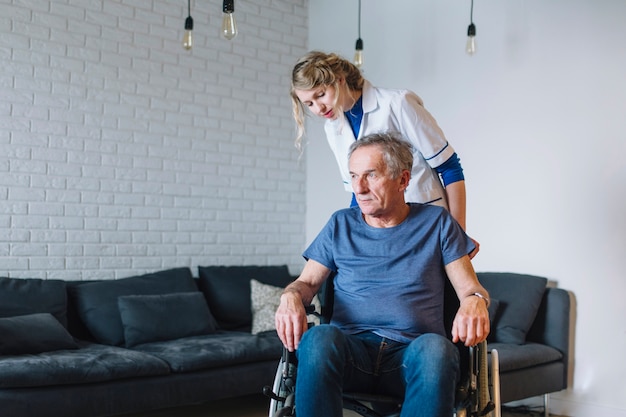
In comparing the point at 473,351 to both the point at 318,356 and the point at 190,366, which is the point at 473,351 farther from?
the point at 190,366

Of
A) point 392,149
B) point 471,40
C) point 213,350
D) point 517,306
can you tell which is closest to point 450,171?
point 392,149

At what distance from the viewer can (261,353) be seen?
12.7 feet

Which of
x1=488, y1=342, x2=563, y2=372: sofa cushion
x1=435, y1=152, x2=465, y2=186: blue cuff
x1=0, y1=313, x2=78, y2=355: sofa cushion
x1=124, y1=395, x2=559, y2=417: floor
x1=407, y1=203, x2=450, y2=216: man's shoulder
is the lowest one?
x1=124, y1=395, x2=559, y2=417: floor

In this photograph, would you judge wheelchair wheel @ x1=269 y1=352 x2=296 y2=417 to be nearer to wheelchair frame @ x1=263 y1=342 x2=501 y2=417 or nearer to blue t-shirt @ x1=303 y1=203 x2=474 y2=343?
wheelchair frame @ x1=263 y1=342 x2=501 y2=417

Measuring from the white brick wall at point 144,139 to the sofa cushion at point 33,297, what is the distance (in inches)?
9.5

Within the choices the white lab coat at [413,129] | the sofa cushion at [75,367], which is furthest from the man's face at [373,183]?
the sofa cushion at [75,367]

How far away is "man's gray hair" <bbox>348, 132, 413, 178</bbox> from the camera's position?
2258 millimetres

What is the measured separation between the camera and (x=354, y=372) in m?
2.09

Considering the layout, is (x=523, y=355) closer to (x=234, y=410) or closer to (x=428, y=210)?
(x=234, y=410)

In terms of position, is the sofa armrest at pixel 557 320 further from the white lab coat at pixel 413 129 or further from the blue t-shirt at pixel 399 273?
the blue t-shirt at pixel 399 273

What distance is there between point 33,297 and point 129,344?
526mm

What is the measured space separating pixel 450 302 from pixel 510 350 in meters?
1.81

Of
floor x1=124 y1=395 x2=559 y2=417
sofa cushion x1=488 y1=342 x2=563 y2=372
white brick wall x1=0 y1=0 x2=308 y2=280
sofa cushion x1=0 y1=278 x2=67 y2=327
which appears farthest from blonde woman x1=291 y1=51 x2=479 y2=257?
white brick wall x1=0 y1=0 x2=308 y2=280

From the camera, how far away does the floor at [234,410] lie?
4.05 m
